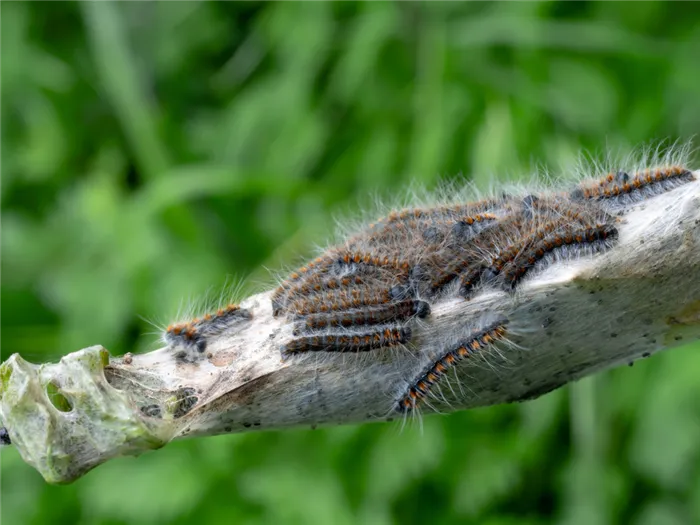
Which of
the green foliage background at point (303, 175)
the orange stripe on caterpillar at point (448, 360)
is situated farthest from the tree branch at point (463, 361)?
the green foliage background at point (303, 175)

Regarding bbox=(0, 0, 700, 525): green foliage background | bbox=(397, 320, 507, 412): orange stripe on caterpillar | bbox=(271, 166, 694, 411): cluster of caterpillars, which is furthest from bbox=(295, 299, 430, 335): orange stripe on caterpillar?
bbox=(0, 0, 700, 525): green foliage background

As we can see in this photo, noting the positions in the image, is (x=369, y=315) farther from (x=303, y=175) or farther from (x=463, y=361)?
(x=303, y=175)

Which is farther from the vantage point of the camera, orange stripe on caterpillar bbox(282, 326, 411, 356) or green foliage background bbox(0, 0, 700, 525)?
green foliage background bbox(0, 0, 700, 525)

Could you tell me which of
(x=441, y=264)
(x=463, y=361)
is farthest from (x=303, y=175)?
(x=463, y=361)

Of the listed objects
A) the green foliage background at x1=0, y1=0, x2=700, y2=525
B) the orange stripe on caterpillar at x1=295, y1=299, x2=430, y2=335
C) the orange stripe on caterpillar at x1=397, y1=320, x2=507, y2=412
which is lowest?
the orange stripe on caterpillar at x1=397, y1=320, x2=507, y2=412

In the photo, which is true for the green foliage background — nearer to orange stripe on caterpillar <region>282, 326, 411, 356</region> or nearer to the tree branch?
the tree branch

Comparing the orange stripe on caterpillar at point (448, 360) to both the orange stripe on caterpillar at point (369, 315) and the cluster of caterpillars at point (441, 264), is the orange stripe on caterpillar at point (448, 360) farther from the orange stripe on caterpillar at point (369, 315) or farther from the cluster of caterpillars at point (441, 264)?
the orange stripe on caterpillar at point (369, 315)

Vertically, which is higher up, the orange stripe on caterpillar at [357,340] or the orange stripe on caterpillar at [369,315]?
the orange stripe on caterpillar at [369,315]

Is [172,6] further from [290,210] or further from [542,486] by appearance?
[542,486]
